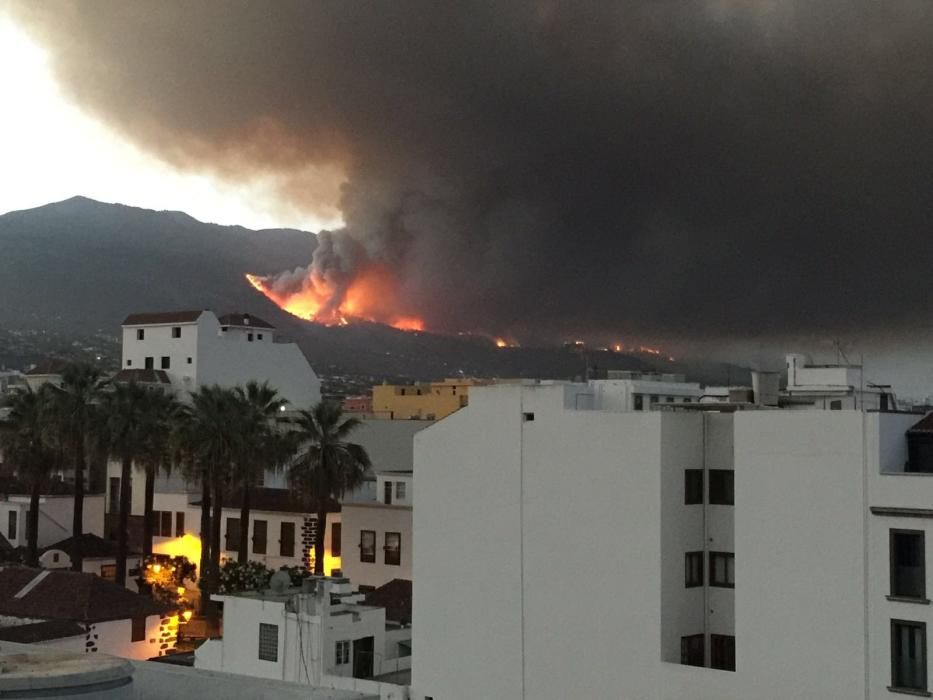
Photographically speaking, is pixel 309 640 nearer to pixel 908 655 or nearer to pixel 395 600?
pixel 395 600

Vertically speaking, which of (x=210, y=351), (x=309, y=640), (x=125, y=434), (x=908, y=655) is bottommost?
(x=309, y=640)

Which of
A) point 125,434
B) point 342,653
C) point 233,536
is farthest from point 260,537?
point 342,653

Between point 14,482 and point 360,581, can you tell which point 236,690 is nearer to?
point 360,581

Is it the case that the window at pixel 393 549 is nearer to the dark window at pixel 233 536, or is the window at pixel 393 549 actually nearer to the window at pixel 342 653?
the dark window at pixel 233 536

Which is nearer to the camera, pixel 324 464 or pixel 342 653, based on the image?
pixel 342 653

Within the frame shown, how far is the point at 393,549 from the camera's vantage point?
55.9 metres

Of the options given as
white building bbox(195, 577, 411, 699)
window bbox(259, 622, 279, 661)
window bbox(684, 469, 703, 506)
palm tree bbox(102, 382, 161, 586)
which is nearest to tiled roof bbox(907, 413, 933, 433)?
window bbox(684, 469, 703, 506)

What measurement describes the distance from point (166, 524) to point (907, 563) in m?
47.9

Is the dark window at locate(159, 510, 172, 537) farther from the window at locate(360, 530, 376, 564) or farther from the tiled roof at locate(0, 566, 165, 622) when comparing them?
the tiled roof at locate(0, 566, 165, 622)

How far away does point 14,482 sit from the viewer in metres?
73.8

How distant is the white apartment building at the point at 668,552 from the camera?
28.2 metres

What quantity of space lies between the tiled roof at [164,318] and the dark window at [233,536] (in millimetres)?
21639

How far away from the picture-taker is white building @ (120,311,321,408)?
81.9 metres

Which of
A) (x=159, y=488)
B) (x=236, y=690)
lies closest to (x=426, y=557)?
(x=236, y=690)
